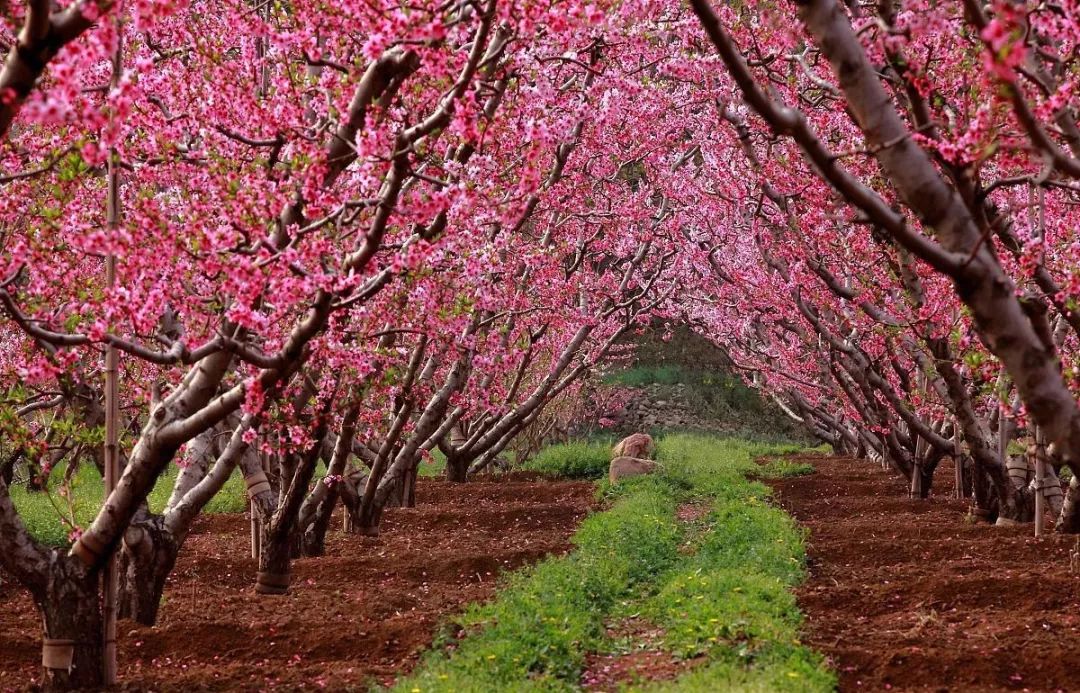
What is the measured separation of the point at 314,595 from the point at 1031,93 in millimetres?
7116

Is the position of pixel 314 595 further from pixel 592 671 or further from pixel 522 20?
pixel 522 20

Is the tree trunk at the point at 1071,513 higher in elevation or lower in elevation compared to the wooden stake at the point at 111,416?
lower

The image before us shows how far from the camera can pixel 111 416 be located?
21.3 ft

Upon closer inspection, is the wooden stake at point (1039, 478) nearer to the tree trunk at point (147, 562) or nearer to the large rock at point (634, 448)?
the tree trunk at point (147, 562)

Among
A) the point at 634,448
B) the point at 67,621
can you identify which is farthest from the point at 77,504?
the point at 67,621

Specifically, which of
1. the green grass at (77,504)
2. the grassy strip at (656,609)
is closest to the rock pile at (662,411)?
the green grass at (77,504)

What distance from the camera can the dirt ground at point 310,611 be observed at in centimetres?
761

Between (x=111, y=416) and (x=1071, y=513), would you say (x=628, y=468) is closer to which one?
(x=1071, y=513)

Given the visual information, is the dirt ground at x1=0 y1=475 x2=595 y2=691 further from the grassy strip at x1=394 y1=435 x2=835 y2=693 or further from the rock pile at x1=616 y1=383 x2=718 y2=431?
the rock pile at x1=616 y1=383 x2=718 y2=431

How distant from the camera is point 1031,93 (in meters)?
8.12

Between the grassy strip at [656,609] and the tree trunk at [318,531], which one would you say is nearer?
the grassy strip at [656,609]

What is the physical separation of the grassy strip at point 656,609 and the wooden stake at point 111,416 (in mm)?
1784

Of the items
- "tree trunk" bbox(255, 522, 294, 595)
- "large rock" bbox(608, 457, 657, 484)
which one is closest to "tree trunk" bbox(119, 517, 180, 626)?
"tree trunk" bbox(255, 522, 294, 595)

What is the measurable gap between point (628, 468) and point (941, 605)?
40.0ft
